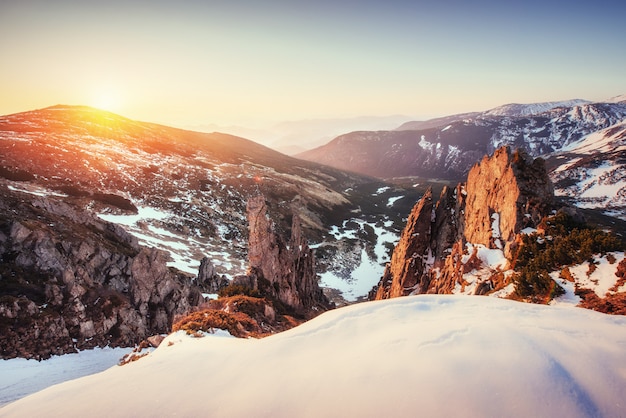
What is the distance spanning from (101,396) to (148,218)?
7381cm

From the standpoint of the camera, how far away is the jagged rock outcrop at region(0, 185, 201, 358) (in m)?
23.5

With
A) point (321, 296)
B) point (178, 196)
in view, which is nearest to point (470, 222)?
point (321, 296)

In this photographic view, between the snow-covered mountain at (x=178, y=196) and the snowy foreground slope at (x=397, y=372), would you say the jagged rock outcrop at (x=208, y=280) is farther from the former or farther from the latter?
the snowy foreground slope at (x=397, y=372)

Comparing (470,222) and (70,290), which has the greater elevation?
(470,222)

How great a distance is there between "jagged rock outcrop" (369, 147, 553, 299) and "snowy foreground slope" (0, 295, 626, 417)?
509 inches

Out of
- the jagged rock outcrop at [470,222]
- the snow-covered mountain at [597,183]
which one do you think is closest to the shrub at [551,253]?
the jagged rock outcrop at [470,222]

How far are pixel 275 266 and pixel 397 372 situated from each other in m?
32.5

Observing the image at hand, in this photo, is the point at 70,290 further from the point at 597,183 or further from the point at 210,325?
the point at 597,183

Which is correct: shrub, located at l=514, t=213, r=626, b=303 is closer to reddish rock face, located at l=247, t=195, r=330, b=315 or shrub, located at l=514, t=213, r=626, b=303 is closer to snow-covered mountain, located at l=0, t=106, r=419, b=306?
reddish rock face, located at l=247, t=195, r=330, b=315

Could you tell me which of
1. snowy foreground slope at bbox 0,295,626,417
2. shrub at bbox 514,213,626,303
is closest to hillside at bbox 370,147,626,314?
shrub at bbox 514,213,626,303

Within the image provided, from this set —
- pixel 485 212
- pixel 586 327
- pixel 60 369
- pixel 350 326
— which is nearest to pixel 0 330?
pixel 60 369

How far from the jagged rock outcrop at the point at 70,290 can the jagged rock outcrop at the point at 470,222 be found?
76.3ft

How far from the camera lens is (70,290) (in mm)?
26938

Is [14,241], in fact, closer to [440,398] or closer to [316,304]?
[316,304]
